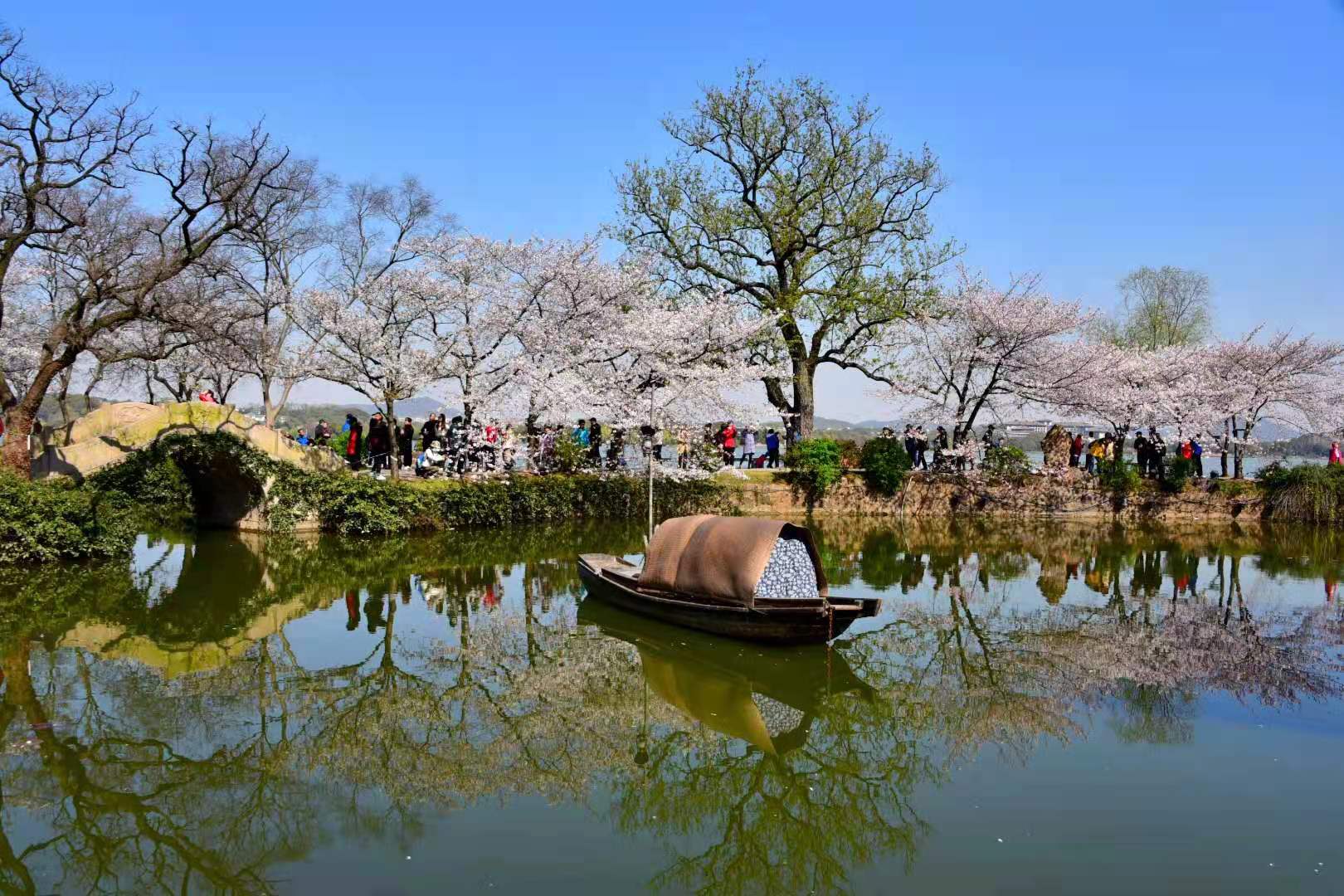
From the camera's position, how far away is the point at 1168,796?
8688 mm

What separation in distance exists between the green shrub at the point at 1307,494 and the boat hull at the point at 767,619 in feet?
84.0

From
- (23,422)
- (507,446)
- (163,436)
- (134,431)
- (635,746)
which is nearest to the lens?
(635,746)

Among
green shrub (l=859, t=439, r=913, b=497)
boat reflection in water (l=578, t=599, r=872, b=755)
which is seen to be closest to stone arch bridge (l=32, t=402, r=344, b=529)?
boat reflection in water (l=578, t=599, r=872, b=755)

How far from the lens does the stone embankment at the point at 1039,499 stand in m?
32.2

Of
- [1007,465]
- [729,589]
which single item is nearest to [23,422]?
[729,589]

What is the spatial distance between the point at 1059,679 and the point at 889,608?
15.8ft

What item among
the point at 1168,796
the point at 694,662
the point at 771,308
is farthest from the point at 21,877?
the point at 771,308

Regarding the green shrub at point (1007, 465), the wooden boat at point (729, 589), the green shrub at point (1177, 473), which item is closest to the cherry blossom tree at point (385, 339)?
the wooden boat at point (729, 589)

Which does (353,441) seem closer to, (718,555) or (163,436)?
(163,436)

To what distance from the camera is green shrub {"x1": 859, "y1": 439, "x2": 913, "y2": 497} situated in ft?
104

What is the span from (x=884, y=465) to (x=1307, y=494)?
13.7 meters

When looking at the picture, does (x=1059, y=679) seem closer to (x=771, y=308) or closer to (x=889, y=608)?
(x=889, y=608)

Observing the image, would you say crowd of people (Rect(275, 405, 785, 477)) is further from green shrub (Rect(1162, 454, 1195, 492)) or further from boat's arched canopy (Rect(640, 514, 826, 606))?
green shrub (Rect(1162, 454, 1195, 492))

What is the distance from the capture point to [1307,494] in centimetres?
3173
